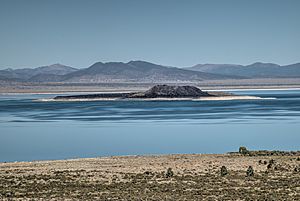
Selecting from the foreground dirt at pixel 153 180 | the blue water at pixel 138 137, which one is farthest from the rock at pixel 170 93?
the foreground dirt at pixel 153 180

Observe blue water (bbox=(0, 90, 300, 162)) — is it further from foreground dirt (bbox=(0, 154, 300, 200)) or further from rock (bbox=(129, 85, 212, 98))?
rock (bbox=(129, 85, 212, 98))

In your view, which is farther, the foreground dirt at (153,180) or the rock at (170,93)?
the rock at (170,93)

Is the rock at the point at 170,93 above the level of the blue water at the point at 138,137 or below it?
above

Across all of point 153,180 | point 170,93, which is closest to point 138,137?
point 153,180

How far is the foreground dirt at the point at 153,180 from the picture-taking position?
65.8ft

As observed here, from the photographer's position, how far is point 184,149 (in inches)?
1618

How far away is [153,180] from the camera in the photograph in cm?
2348

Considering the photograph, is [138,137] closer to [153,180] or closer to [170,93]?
[153,180]

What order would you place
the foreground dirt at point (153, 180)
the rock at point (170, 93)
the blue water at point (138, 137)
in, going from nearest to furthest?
the foreground dirt at point (153, 180), the blue water at point (138, 137), the rock at point (170, 93)

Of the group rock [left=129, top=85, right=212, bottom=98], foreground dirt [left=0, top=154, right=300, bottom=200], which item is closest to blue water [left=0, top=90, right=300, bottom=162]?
foreground dirt [left=0, top=154, right=300, bottom=200]

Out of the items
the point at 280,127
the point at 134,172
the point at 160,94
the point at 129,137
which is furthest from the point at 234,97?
the point at 134,172

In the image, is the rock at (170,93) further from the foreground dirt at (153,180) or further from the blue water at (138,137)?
the foreground dirt at (153,180)

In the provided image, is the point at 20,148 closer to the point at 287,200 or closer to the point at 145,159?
the point at 145,159

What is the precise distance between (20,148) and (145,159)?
15682 mm
